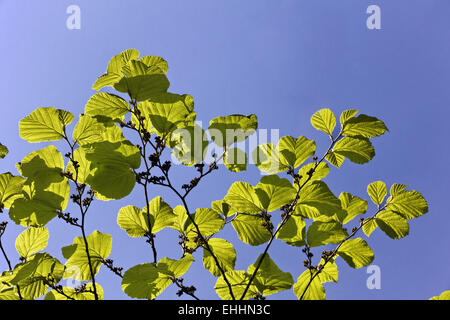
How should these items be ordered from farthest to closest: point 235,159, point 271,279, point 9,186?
point 9,186, point 235,159, point 271,279

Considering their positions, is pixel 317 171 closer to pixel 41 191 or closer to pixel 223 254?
pixel 223 254

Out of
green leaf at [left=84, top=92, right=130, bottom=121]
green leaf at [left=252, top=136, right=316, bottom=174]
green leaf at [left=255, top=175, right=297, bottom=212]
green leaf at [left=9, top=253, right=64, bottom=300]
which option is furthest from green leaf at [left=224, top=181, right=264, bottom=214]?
green leaf at [left=9, top=253, right=64, bottom=300]

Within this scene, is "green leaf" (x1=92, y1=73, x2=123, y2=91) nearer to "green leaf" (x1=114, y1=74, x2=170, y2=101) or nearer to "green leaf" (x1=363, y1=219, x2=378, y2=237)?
"green leaf" (x1=114, y1=74, x2=170, y2=101)

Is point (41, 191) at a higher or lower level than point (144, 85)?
lower

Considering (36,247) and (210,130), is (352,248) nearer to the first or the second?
(210,130)

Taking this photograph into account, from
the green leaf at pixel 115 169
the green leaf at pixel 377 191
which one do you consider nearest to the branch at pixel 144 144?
the green leaf at pixel 115 169

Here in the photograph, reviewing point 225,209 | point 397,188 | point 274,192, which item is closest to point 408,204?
point 397,188

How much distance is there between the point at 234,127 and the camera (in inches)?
68.5

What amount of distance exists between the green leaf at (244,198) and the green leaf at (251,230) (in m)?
0.07

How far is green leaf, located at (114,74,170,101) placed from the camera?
5.21 ft

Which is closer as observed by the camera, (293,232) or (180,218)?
(293,232)

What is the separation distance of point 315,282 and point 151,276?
1100 millimetres

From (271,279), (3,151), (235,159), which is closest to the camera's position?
(271,279)
